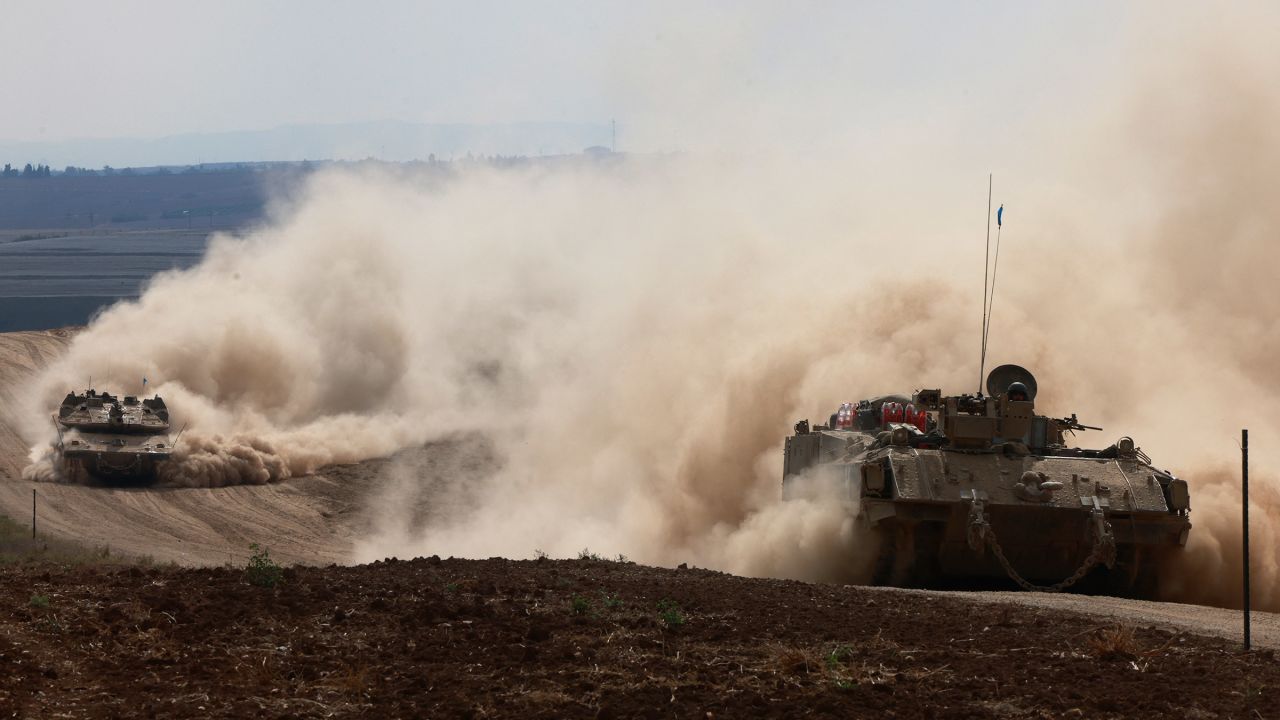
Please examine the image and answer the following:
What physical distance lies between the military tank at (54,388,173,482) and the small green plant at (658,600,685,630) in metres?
24.8

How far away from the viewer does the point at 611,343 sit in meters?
44.8

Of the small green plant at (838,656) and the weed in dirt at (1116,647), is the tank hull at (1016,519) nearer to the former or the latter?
the weed in dirt at (1116,647)

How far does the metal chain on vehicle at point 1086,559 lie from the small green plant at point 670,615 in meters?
5.90

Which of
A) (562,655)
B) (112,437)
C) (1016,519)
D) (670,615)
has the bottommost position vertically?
(562,655)

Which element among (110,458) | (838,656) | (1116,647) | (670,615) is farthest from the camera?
(110,458)

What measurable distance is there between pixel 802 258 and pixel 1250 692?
28186 mm

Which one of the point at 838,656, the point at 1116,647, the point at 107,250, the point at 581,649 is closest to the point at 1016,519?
the point at 1116,647

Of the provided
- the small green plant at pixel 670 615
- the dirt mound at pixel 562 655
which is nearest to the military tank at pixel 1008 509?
the dirt mound at pixel 562 655

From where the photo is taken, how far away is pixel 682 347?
35312 mm

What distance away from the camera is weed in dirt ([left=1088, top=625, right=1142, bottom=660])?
37.3 ft

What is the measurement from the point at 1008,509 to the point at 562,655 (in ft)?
27.7

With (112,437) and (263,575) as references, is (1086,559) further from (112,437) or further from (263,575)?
(112,437)

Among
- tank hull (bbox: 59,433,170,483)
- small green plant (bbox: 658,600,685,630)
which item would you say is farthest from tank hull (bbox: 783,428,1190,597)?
tank hull (bbox: 59,433,170,483)

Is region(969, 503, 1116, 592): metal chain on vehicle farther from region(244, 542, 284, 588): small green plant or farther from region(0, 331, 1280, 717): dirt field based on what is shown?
region(244, 542, 284, 588): small green plant
